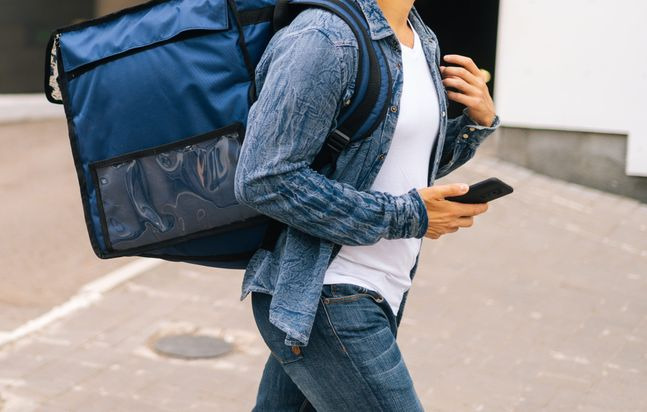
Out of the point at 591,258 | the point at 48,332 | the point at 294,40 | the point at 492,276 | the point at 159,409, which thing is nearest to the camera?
the point at 294,40

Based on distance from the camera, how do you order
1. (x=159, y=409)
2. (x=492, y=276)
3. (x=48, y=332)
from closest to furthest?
(x=159, y=409) → (x=48, y=332) → (x=492, y=276)

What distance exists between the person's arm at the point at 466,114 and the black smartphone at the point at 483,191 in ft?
1.07

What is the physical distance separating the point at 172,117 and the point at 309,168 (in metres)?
0.37

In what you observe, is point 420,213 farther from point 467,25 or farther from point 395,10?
point 467,25

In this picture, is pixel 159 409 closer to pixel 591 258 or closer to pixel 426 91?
pixel 426 91

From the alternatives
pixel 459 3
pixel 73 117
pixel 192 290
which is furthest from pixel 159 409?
pixel 459 3

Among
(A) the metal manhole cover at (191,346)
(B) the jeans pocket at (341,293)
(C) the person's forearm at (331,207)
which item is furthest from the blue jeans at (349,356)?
(A) the metal manhole cover at (191,346)

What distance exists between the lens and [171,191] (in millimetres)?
2332

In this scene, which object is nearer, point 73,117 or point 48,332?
point 73,117

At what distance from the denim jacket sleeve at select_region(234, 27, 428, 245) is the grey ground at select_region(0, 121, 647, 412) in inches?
93.7

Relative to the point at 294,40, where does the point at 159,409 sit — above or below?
below

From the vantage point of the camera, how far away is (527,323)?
5332mm

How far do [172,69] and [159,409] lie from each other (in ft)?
7.81

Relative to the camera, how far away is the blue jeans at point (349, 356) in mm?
2213
